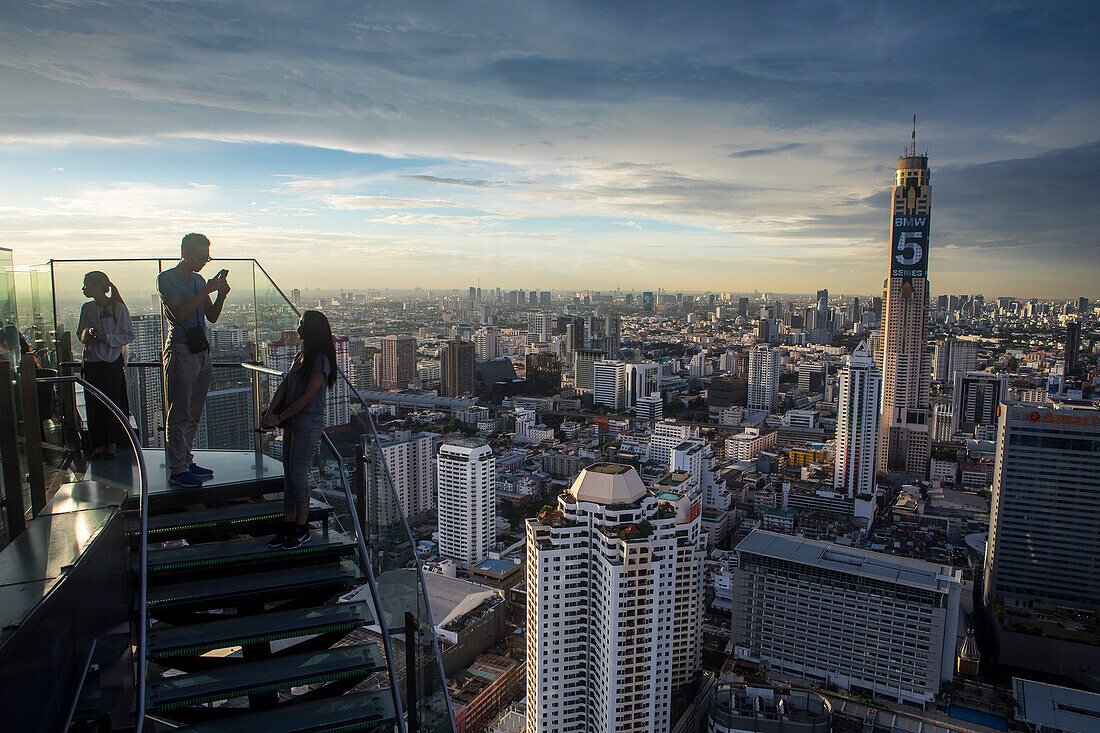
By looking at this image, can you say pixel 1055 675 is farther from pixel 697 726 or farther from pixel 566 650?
pixel 566 650

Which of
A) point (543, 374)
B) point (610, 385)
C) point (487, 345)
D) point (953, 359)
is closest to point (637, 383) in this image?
point (610, 385)

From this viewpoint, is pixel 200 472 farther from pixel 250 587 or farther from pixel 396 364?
pixel 396 364

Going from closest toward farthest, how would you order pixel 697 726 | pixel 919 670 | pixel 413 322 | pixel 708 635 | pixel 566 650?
pixel 566 650, pixel 697 726, pixel 919 670, pixel 708 635, pixel 413 322

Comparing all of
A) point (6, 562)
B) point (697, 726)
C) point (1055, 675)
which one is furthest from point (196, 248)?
point (1055, 675)

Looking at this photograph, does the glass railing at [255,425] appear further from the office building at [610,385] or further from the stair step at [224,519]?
the office building at [610,385]

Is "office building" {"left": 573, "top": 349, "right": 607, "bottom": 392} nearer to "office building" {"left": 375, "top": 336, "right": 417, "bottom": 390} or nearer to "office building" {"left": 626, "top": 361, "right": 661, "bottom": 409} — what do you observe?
"office building" {"left": 626, "top": 361, "right": 661, "bottom": 409}

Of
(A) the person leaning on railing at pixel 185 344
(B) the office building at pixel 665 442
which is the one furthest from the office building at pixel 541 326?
(A) the person leaning on railing at pixel 185 344
